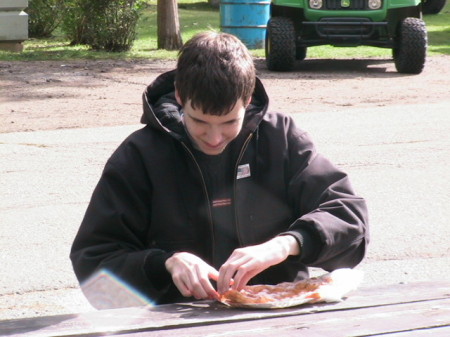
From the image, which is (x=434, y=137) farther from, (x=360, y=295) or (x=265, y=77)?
(x=360, y=295)

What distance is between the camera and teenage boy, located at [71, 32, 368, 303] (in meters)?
2.61

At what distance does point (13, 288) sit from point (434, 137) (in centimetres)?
486

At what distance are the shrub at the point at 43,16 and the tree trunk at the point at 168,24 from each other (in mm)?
2758

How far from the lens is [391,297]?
93.0 inches

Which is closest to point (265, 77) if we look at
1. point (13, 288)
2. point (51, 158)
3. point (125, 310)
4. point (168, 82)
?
point (51, 158)

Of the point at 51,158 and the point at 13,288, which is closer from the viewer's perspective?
the point at 13,288

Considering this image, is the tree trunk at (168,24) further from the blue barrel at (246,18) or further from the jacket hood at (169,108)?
the jacket hood at (169,108)

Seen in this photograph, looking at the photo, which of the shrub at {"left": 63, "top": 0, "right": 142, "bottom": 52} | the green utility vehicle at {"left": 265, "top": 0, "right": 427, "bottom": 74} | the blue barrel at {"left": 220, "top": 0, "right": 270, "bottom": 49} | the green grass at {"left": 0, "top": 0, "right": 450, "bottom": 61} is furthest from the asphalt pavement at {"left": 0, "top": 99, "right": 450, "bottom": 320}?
the blue barrel at {"left": 220, "top": 0, "right": 270, "bottom": 49}

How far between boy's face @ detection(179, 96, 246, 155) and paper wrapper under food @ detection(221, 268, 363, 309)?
460 mm

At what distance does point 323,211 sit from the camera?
8.83ft

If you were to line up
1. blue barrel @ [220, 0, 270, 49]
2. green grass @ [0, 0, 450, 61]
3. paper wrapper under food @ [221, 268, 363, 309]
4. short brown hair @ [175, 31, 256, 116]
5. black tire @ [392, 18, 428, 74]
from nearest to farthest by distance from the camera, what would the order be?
paper wrapper under food @ [221, 268, 363, 309]
short brown hair @ [175, 31, 256, 116]
black tire @ [392, 18, 428, 74]
green grass @ [0, 0, 450, 61]
blue barrel @ [220, 0, 270, 49]

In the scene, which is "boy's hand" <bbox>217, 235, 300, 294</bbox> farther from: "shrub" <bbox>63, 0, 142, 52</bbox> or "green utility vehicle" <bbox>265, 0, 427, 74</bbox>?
"shrub" <bbox>63, 0, 142, 52</bbox>

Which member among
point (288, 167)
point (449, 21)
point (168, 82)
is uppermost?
point (168, 82)

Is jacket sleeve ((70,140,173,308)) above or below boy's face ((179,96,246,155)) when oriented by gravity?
below
